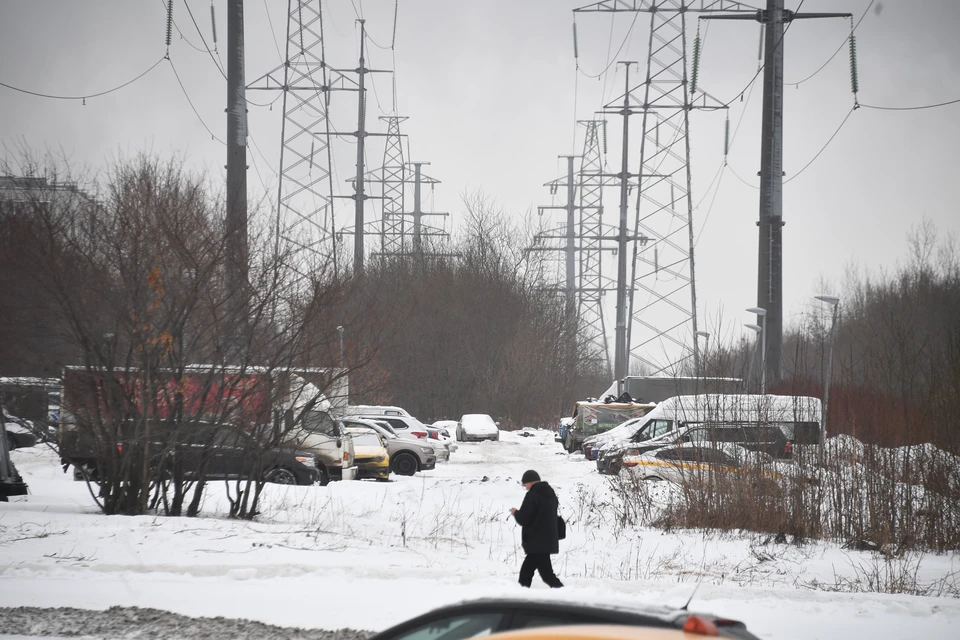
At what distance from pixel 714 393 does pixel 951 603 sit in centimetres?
670

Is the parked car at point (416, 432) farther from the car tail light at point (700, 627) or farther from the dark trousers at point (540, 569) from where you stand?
the car tail light at point (700, 627)

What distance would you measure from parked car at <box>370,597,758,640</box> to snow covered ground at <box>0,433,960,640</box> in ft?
13.0

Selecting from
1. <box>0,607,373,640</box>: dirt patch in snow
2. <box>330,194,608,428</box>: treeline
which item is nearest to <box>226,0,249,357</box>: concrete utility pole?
<box>0,607,373,640</box>: dirt patch in snow

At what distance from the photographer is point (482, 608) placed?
10.9 feet

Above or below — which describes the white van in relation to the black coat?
above

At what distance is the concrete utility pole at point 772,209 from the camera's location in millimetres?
20531

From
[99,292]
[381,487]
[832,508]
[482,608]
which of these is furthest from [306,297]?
[482,608]

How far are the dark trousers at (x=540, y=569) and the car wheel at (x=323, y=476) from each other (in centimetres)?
1127

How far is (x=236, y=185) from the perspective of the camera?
55.7ft

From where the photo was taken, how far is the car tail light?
9.08 ft

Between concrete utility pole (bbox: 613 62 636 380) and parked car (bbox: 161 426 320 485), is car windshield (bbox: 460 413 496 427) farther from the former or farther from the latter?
parked car (bbox: 161 426 320 485)

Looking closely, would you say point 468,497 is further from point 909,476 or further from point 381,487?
point 909,476

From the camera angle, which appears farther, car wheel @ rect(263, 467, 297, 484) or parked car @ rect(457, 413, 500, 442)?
parked car @ rect(457, 413, 500, 442)

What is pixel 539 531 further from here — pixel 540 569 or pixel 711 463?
pixel 711 463
